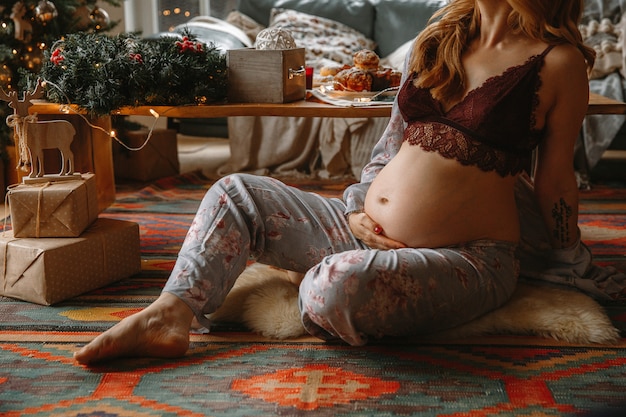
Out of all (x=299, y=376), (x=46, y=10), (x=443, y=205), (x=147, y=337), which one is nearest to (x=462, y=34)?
(x=443, y=205)

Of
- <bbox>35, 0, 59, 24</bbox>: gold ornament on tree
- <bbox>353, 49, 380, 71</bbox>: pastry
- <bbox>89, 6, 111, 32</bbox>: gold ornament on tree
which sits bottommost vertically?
<bbox>353, 49, 380, 71</bbox>: pastry

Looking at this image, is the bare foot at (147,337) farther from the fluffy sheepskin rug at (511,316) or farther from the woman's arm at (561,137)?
the woman's arm at (561,137)

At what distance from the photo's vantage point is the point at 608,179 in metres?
3.80

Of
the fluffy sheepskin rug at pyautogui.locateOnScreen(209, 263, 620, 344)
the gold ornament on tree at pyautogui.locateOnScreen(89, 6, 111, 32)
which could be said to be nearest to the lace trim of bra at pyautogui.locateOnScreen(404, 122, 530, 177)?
the fluffy sheepskin rug at pyautogui.locateOnScreen(209, 263, 620, 344)

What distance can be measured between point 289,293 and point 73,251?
606mm

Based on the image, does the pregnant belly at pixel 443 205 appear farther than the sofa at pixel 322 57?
No

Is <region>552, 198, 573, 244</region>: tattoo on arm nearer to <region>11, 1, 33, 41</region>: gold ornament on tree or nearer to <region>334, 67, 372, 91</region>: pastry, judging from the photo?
<region>334, 67, 372, 91</region>: pastry

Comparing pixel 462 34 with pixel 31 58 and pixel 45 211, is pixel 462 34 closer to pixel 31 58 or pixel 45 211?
pixel 45 211

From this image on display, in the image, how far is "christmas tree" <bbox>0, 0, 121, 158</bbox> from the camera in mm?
3355

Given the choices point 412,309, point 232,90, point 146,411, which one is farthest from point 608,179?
point 146,411

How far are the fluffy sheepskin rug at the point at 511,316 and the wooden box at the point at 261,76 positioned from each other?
700 millimetres

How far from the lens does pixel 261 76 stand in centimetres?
240

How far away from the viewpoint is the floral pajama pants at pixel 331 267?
1.56 meters

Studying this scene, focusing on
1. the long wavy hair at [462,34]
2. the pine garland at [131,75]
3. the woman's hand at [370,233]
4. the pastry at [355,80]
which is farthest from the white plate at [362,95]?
the woman's hand at [370,233]
